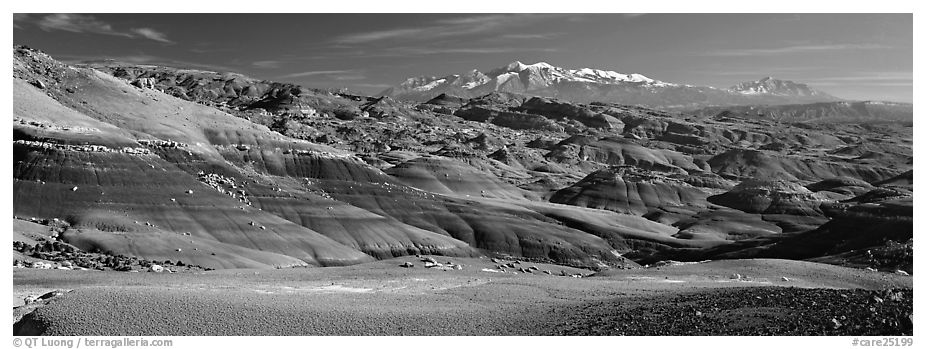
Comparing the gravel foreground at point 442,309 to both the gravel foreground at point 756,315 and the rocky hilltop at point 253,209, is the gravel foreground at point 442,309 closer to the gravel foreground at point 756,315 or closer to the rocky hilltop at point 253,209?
the gravel foreground at point 756,315

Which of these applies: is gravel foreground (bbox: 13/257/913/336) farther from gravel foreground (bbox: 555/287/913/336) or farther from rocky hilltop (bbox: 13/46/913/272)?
rocky hilltop (bbox: 13/46/913/272)

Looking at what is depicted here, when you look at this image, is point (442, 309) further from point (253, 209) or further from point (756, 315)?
point (253, 209)

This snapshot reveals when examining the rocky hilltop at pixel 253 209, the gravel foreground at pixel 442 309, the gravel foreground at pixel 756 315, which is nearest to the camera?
the gravel foreground at pixel 756 315

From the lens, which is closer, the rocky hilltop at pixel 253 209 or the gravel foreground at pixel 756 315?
the gravel foreground at pixel 756 315

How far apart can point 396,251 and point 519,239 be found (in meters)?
29.8

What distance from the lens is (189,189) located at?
117m

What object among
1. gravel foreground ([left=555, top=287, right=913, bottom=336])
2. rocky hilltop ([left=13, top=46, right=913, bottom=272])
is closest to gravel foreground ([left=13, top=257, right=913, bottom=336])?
gravel foreground ([left=555, top=287, right=913, bottom=336])

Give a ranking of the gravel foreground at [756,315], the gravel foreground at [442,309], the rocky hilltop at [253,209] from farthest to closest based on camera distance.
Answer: the rocky hilltop at [253,209] < the gravel foreground at [442,309] < the gravel foreground at [756,315]

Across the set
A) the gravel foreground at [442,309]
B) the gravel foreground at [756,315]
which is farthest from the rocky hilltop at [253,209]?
the gravel foreground at [756,315]

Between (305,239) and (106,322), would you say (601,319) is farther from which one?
(305,239)

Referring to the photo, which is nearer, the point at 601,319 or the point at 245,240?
the point at 601,319

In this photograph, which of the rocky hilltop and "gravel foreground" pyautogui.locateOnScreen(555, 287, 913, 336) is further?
the rocky hilltop

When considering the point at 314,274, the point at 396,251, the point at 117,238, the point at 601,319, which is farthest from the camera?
the point at 396,251

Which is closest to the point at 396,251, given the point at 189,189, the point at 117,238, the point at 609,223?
the point at 189,189
